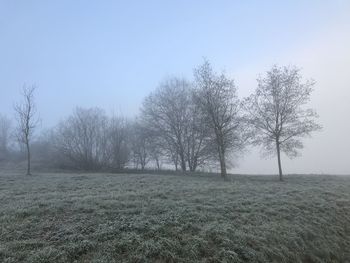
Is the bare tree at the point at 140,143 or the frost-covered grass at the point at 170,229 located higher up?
the bare tree at the point at 140,143

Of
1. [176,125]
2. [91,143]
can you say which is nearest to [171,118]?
[176,125]

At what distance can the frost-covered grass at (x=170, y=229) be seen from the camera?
9.40m

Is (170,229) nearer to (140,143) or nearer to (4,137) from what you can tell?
(140,143)

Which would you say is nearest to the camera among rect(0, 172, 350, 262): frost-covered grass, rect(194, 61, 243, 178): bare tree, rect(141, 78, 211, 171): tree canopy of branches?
rect(0, 172, 350, 262): frost-covered grass

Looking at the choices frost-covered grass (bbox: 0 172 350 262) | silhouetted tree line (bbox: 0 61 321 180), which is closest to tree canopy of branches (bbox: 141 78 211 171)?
silhouetted tree line (bbox: 0 61 321 180)

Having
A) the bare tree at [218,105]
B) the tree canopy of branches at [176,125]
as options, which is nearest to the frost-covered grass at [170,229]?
the bare tree at [218,105]

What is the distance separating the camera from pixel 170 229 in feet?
36.2

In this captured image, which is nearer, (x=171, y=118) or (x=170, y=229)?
(x=170, y=229)

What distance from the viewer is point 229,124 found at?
35719mm

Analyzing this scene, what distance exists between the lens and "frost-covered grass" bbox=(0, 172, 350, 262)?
9398 millimetres

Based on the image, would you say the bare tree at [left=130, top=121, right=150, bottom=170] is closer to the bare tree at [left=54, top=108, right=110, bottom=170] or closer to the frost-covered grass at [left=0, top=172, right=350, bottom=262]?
the bare tree at [left=54, top=108, right=110, bottom=170]

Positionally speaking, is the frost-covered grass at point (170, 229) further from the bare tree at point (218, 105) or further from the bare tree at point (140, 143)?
the bare tree at point (140, 143)

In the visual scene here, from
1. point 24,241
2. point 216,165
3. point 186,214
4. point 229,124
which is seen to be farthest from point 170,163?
point 24,241

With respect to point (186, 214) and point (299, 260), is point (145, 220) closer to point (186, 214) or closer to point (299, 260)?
point (186, 214)
